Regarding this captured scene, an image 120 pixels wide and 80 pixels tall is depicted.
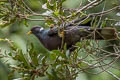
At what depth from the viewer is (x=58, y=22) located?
1935mm

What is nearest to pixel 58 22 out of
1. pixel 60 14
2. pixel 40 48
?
pixel 60 14

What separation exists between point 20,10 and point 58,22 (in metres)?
0.31

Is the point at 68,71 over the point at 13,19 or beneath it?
beneath

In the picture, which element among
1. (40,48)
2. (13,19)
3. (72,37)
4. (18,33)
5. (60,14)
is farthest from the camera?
(18,33)

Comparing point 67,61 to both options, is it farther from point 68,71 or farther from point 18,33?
point 18,33

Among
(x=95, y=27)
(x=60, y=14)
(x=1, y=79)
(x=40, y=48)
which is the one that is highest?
(x=60, y=14)

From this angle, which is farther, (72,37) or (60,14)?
(72,37)

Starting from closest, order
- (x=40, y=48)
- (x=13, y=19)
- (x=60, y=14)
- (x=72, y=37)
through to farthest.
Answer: (x=60, y=14) → (x=13, y=19) → (x=72, y=37) → (x=40, y=48)

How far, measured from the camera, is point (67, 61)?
1936 millimetres

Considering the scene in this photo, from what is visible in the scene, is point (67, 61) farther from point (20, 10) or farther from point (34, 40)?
point (34, 40)

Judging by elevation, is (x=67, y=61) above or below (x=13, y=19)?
below

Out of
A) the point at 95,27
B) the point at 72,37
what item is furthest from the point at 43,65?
the point at 72,37

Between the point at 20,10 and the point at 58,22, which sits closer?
the point at 58,22

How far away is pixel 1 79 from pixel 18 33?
742mm
